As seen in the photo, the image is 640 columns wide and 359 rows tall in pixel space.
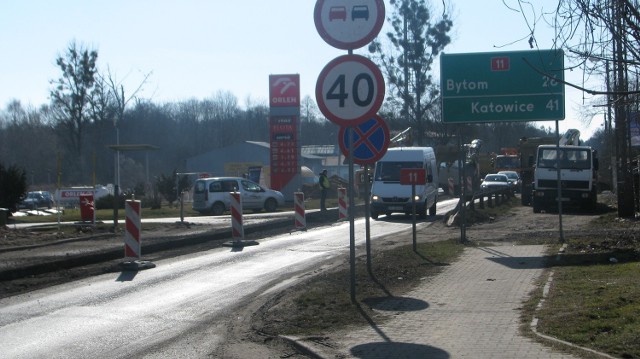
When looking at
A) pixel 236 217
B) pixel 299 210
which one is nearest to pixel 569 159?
pixel 299 210

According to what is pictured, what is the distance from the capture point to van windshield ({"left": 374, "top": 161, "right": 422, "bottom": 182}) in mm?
29805

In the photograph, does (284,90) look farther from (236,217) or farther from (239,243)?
(239,243)

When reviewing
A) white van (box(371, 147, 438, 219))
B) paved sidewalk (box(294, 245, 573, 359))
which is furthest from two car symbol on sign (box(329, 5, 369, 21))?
white van (box(371, 147, 438, 219))

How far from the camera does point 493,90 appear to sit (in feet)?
59.5

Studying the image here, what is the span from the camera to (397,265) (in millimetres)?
13906

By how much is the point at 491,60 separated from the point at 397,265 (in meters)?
6.58

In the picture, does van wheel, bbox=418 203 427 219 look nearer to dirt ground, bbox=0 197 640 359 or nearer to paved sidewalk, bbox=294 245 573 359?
dirt ground, bbox=0 197 640 359

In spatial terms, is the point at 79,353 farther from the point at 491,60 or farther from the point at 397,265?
the point at 491,60

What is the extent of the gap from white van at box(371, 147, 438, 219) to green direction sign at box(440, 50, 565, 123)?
11.1 m

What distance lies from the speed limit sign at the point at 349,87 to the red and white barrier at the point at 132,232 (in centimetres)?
659

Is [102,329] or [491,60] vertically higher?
[491,60]

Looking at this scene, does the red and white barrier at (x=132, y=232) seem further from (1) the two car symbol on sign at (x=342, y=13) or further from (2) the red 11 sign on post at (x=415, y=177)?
(1) the two car symbol on sign at (x=342, y=13)

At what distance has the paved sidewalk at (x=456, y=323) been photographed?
7.18 m

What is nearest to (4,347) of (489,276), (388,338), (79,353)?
(79,353)
